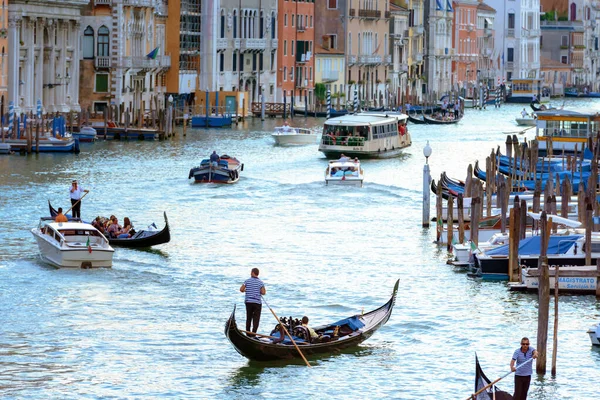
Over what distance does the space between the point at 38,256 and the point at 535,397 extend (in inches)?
494

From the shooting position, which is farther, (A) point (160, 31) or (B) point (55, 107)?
(A) point (160, 31)

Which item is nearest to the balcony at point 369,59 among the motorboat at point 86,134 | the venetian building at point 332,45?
the venetian building at point 332,45

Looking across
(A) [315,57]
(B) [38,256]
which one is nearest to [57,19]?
(A) [315,57]

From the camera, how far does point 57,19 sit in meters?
66.6

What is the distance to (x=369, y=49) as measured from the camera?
101188mm

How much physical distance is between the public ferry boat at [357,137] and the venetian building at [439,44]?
5618 centimetres

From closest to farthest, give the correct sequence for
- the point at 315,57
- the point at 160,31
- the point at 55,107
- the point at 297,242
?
the point at 297,242, the point at 55,107, the point at 160,31, the point at 315,57

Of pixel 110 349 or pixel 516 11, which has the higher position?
pixel 516 11

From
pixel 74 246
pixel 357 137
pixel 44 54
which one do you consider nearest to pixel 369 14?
pixel 44 54

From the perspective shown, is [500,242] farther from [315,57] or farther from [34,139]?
[315,57]

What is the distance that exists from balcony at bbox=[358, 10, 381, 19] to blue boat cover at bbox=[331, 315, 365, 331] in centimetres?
Answer: 7498

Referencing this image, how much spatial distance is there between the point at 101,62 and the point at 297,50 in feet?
71.2

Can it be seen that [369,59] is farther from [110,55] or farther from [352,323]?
Answer: [352,323]

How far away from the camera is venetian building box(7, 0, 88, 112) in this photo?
204 ft
